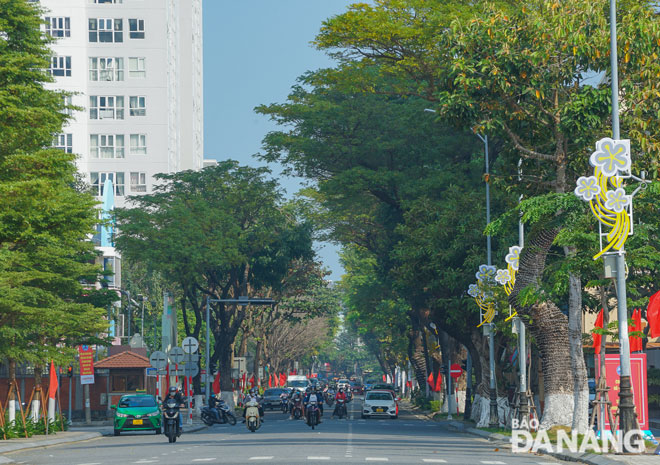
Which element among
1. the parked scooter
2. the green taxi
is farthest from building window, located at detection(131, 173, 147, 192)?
the parked scooter

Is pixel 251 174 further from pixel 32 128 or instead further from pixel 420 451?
pixel 420 451

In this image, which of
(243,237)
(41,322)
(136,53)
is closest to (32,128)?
(41,322)

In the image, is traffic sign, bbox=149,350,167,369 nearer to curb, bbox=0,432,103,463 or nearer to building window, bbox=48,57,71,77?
curb, bbox=0,432,103,463

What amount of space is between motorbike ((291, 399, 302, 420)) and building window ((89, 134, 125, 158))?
2043 inches

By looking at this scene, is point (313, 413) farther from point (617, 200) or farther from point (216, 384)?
point (216, 384)

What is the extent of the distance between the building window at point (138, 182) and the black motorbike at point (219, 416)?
54.9 m

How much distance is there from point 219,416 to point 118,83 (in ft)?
194

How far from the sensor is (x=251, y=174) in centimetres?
6059

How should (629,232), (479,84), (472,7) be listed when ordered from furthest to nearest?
(472,7)
(479,84)
(629,232)

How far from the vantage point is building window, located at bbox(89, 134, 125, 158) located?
10338 centimetres

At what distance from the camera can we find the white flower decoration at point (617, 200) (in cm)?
2306

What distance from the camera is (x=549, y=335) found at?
33062mm

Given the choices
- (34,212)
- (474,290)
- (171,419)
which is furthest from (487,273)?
(34,212)

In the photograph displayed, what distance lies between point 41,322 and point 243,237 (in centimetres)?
2334
